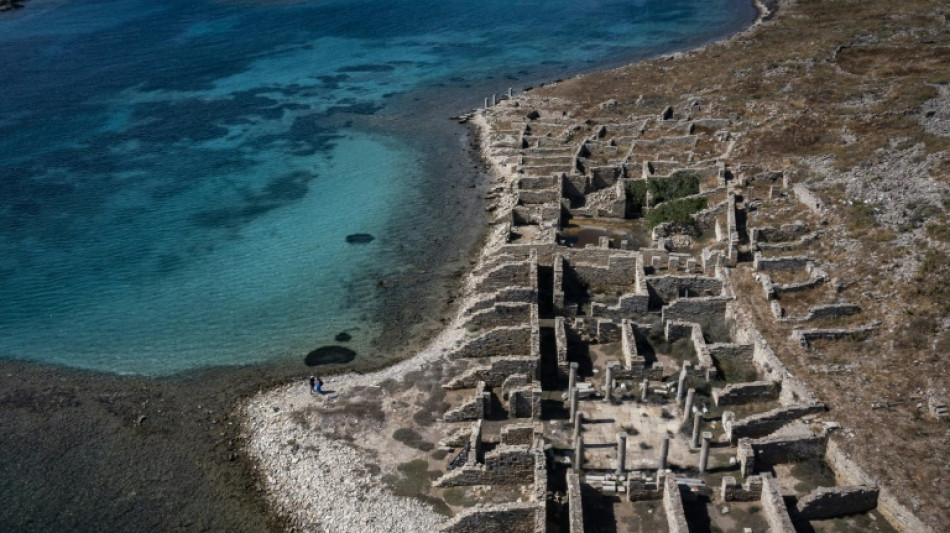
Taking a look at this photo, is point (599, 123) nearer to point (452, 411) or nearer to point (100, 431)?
point (452, 411)

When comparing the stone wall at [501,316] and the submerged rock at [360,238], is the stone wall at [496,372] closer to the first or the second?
the stone wall at [501,316]

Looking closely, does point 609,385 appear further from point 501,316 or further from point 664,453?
point 501,316

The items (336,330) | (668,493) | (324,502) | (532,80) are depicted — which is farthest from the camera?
(532,80)

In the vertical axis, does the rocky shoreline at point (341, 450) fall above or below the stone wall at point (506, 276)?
below

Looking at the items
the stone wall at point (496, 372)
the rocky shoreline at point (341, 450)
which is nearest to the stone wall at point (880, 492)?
the stone wall at point (496, 372)

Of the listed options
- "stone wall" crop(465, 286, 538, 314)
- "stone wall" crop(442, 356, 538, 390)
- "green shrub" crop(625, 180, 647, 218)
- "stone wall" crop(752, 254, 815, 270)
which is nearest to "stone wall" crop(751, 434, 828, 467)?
"stone wall" crop(442, 356, 538, 390)

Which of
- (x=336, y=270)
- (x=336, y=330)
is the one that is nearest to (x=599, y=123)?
(x=336, y=270)

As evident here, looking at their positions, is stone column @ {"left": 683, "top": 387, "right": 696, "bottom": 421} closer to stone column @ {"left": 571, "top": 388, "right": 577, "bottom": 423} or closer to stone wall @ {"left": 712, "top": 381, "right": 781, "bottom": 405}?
stone wall @ {"left": 712, "top": 381, "right": 781, "bottom": 405}
